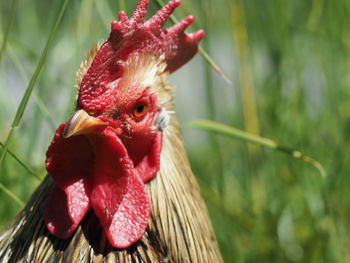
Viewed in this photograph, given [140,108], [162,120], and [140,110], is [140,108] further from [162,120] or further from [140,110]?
[162,120]

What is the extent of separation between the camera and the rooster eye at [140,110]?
1580 mm

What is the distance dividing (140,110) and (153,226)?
359mm

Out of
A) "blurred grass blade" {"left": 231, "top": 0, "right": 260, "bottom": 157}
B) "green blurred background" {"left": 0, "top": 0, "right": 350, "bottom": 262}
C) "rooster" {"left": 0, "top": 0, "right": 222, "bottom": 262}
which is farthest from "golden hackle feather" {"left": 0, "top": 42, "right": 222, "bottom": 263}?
"blurred grass blade" {"left": 231, "top": 0, "right": 260, "bottom": 157}

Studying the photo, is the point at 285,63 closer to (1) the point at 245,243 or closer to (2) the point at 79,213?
(1) the point at 245,243

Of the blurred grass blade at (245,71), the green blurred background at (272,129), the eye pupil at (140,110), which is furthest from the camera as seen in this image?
the blurred grass blade at (245,71)

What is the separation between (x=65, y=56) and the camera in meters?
2.99

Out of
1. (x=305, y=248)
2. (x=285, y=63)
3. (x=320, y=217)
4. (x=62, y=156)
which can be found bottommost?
(x=305, y=248)

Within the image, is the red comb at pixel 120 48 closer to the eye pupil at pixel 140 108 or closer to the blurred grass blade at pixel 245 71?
the eye pupil at pixel 140 108

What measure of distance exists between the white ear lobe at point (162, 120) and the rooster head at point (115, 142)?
2 cm

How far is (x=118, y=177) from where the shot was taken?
5.17 feet

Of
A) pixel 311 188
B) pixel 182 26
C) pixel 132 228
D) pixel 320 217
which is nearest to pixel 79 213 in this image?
pixel 132 228

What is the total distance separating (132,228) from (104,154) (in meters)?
0.23

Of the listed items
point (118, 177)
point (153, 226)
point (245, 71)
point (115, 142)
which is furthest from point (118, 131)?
point (245, 71)

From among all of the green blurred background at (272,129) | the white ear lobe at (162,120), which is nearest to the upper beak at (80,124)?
the white ear lobe at (162,120)
